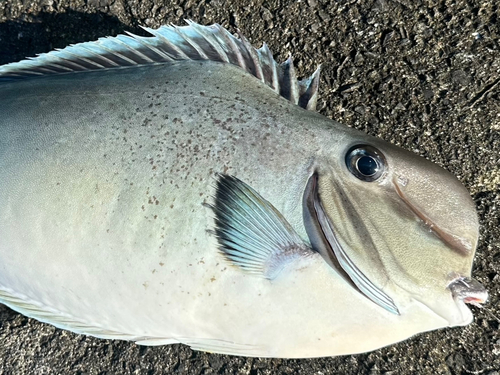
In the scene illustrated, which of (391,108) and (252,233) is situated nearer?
(252,233)

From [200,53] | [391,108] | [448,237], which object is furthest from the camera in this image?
[391,108]

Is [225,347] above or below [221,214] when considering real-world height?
below

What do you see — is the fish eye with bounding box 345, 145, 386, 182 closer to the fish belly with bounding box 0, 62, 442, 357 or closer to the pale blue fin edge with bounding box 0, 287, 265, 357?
the fish belly with bounding box 0, 62, 442, 357

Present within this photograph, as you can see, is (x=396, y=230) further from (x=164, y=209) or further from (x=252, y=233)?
(x=164, y=209)

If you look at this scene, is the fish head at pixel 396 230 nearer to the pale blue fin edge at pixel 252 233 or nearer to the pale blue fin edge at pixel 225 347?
the pale blue fin edge at pixel 252 233

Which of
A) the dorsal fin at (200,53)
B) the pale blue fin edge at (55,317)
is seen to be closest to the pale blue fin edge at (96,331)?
the pale blue fin edge at (55,317)

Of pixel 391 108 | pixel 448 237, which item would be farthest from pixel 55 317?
pixel 391 108

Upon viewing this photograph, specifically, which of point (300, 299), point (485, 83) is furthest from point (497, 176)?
point (300, 299)

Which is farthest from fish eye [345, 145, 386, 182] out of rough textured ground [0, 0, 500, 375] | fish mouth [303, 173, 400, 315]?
rough textured ground [0, 0, 500, 375]
